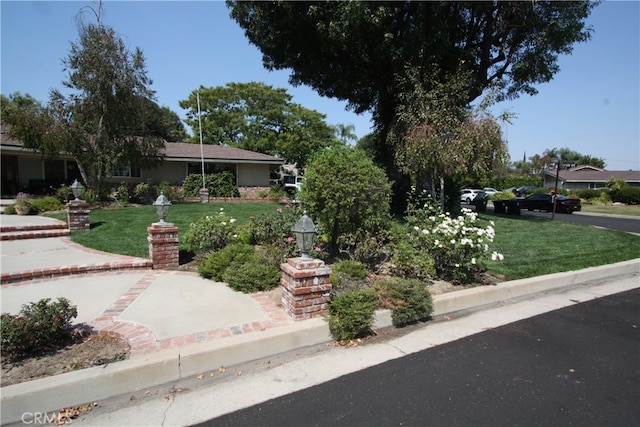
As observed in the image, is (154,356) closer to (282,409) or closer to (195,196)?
(282,409)

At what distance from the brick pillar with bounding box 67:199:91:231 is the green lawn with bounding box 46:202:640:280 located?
0.31m

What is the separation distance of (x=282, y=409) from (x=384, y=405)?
0.83 metres

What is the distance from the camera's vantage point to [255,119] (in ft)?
113

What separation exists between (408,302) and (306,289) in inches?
54.2

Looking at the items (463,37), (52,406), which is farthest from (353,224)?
(463,37)

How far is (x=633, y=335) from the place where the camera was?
4.35 meters

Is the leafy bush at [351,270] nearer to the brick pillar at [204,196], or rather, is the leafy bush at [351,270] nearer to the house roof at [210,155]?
the brick pillar at [204,196]

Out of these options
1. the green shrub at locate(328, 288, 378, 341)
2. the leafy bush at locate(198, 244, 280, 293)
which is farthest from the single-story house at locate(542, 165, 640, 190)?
the green shrub at locate(328, 288, 378, 341)

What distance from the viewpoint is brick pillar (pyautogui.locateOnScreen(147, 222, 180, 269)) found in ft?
20.5

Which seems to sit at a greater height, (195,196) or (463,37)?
(463,37)

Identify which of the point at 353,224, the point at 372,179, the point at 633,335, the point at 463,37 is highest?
the point at 463,37

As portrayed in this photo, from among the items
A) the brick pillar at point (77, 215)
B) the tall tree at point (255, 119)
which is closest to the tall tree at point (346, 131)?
the tall tree at point (255, 119)

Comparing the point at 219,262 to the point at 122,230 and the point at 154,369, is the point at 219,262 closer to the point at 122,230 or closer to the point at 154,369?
the point at 154,369

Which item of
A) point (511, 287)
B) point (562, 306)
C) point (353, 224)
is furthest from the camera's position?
point (353, 224)
